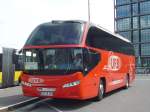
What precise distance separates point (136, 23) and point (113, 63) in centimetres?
9390

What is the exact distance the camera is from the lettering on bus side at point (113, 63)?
1950 centimetres

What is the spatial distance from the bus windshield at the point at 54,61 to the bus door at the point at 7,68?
1271cm

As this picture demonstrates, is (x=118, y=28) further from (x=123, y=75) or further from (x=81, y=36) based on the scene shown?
(x=81, y=36)

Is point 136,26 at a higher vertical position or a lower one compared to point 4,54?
higher

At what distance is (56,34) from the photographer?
1497 centimetres

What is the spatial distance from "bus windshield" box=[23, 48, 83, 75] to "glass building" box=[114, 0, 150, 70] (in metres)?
95.0

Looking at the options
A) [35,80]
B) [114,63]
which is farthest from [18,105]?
[114,63]

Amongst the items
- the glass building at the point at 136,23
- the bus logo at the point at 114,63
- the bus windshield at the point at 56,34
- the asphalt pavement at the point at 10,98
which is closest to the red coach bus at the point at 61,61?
the bus windshield at the point at 56,34

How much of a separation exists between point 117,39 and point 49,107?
349 inches

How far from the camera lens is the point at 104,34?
61.1 ft

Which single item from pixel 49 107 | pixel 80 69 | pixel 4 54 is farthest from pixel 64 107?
pixel 4 54

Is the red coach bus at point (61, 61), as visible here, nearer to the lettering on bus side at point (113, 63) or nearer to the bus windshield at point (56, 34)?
the bus windshield at point (56, 34)

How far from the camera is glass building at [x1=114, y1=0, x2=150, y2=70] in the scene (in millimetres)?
111438

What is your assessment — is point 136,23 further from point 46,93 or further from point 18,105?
point 18,105
